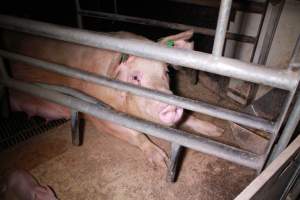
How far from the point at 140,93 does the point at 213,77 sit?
1998 mm

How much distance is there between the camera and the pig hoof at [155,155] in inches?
82.4

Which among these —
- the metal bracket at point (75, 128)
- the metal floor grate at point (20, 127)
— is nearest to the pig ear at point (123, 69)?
the metal bracket at point (75, 128)

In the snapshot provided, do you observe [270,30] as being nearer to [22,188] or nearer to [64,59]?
[64,59]

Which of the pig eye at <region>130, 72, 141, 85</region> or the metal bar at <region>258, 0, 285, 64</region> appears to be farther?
the metal bar at <region>258, 0, 285, 64</region>

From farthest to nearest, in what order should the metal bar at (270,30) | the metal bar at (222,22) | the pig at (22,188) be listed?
the metal bar at (270,30) < the pig at (22,188) < the metal bar at (222,22)

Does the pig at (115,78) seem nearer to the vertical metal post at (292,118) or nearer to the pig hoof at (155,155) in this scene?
the pig hoof at (155,155)

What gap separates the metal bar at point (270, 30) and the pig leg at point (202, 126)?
2.63 ft

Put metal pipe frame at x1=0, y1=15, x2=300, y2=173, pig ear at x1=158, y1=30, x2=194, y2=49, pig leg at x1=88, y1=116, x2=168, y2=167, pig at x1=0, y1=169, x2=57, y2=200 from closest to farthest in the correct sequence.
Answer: metal pipe frame at x1=0, y1=15, x2=300, y2=173
pig at x1=0, y1=169, x2=57, y2=200
pig ear at x1=158, y1=30, x2=194, y2=49
pig leg at x1=88, y1=116, x2=168, y2=167

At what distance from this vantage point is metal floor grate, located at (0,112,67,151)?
2.34 meters

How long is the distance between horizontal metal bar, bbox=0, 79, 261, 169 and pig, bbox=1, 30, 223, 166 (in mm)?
441

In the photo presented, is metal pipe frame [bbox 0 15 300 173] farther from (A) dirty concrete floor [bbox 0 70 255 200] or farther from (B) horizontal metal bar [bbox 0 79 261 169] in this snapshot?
(A) dirty concrete floor [bbox 0 70 255 200]

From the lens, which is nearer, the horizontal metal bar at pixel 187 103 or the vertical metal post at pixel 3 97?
the horizontal metal bar at pixel 187 103

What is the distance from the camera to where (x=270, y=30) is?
242cm

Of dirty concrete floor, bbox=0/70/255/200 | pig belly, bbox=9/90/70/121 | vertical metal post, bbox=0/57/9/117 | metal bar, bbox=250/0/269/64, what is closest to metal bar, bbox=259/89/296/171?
dirty concrete floor, bbox=0/70/255/200
